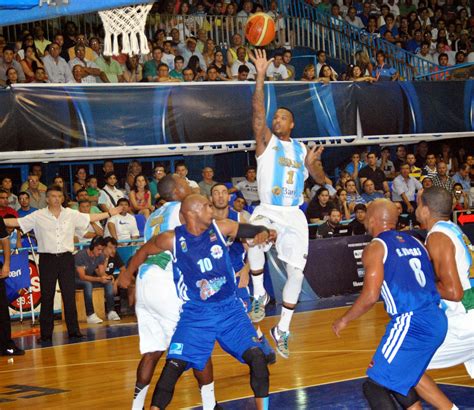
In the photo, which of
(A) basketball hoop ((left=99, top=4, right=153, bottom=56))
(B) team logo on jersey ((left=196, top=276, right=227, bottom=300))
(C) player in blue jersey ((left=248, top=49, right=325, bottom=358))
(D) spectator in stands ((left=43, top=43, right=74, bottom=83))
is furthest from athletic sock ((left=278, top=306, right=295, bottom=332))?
(D) spectator in stands ((left=43, top=43, right=74, bottom=83))

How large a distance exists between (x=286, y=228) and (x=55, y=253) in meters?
5.22

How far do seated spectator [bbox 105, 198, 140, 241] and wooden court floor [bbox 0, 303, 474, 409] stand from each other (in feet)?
11.0

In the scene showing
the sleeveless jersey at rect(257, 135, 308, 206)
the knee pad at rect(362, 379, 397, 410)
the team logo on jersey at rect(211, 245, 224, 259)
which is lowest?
the knee pad at rect(362, 379, 397, 410)

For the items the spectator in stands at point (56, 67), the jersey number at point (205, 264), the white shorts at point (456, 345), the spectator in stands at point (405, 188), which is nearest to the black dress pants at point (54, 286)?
the spectator in stands at point (56, 67)

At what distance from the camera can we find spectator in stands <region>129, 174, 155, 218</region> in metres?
17.9

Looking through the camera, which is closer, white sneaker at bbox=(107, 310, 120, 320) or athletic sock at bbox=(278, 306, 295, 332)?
athletic sock at bbox=(278, 306, 295, 332)

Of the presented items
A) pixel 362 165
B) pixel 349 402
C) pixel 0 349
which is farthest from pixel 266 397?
pixel 362 165

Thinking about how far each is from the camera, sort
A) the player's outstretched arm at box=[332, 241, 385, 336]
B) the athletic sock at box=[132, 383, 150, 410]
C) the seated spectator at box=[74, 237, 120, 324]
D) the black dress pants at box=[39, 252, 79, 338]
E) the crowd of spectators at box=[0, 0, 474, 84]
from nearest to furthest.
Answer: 1. the player's outstretched arm at box=[332, 241, 385, 336]
2. the athletic sock at box=[132, 383, 150, 410]
3. the black dress pants at box=[39, 252, 79, 338]
4. the seated spectator at box=[74, 237, 120, 324]
5. the crowd of spectators at box=[0, 0, 474, 84]

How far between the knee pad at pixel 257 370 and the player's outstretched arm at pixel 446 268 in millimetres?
1543

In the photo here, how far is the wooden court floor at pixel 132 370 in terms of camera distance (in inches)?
392

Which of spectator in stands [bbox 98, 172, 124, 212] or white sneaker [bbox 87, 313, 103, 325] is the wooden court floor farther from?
spectator in stands [bbox 98, 172, 124, 212]

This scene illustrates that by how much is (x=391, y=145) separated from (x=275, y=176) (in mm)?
14466

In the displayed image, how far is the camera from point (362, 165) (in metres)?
21.7

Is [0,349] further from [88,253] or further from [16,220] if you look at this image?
[88,253]
